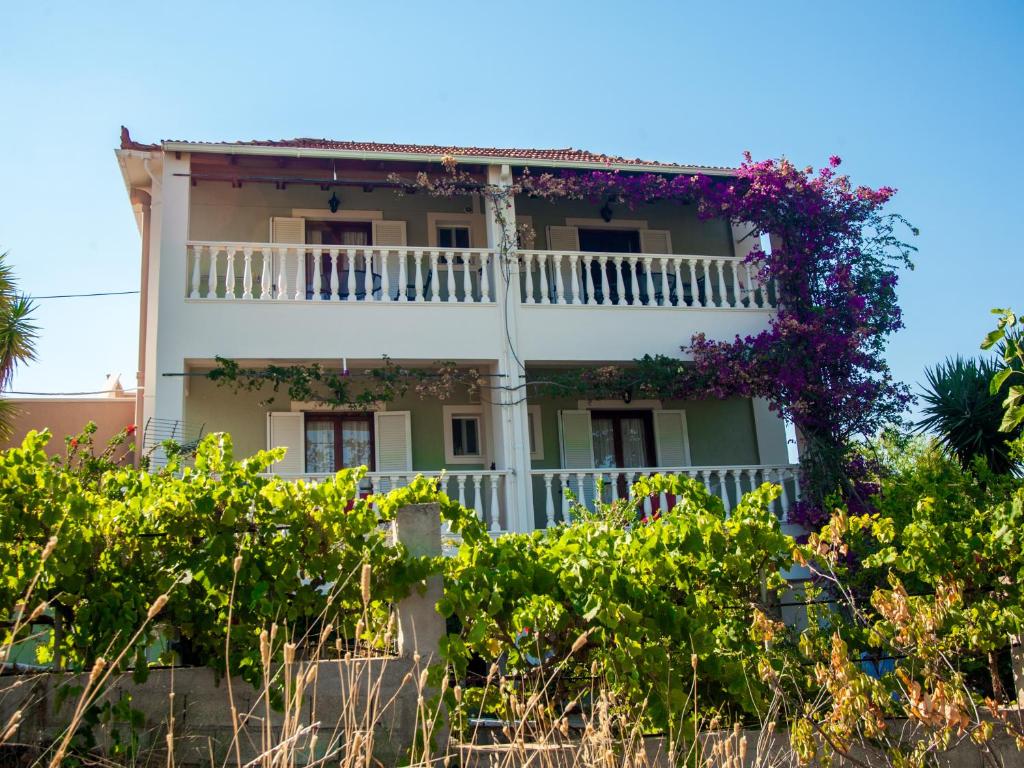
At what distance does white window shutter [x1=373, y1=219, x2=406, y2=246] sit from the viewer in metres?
13.5

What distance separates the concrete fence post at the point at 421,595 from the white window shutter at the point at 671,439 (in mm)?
9237

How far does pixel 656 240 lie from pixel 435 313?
4437mm

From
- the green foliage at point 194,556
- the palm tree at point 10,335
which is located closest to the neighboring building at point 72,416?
the palm tree at point 10,335

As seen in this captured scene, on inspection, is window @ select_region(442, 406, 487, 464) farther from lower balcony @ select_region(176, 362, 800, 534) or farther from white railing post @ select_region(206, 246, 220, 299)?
white railing post @ select_region(206, 246, 220, 299)

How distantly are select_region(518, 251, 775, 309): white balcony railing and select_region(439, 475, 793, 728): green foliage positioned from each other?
7.59 meters

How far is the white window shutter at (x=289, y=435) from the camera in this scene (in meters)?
12.4

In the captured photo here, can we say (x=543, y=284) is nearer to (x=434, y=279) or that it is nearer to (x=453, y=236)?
(x=434, y=279)

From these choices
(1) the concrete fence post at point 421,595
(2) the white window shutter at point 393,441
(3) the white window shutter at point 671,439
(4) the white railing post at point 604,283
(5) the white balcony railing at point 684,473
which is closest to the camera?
(1) the concrete fence post at point 421,595

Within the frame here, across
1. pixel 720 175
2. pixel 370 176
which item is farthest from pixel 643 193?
pixel 370 176

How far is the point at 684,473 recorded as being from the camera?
1190cm

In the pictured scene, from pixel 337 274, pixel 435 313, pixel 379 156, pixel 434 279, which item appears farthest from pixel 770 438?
pixel 379 156

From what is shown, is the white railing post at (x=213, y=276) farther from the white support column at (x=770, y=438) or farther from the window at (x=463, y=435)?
the white support column at (x=770, y=438)

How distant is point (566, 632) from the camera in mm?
4559

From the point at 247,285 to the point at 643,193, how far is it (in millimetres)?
5262
